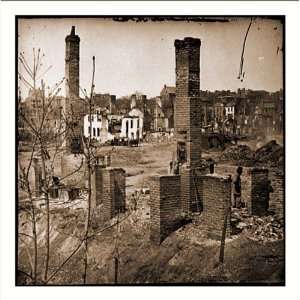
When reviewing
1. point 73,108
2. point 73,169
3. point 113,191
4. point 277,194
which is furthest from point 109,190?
point 277,194

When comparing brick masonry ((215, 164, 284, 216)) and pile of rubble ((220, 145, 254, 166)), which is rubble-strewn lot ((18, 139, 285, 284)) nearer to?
brick masonry ((215, 164, 284, 216))

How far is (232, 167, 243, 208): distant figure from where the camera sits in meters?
2.79

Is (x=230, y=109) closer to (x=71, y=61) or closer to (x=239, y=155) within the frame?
(x=239, y=155)

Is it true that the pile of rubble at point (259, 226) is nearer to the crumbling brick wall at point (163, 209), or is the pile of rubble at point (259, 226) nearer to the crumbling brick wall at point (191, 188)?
the crumbling brick wall at point (191, 188)

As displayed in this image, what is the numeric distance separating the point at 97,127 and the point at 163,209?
0.53m

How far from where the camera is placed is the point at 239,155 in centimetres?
280

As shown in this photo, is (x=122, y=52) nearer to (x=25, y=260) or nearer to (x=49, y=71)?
(x=49, y=71)

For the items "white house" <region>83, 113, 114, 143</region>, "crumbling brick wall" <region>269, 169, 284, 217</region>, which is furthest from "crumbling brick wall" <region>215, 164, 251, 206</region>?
"white house" <region>83, 113, 114, 143</region>

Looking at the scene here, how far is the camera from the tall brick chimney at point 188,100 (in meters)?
2.79

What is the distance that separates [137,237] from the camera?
279 centimetres

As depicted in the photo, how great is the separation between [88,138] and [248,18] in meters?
1.00

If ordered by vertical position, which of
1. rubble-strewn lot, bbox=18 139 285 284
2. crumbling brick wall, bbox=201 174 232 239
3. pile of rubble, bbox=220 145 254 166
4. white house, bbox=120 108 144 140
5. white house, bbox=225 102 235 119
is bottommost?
rubble-strewn lot, bbox=18 139 285 284
